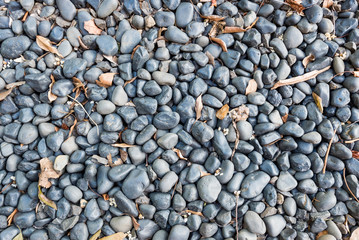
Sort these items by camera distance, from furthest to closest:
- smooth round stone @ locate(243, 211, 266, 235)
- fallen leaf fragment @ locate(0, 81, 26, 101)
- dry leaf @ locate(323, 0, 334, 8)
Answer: dry leaf @ locate(323, 0, 334, 8) < fallen leaf fragment @ locate(0, 81, 26, 101) < smooth round stone @ locate(243, 211, 266, 235)

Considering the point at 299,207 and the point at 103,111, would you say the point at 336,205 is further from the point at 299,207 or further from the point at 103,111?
the point at 103,111

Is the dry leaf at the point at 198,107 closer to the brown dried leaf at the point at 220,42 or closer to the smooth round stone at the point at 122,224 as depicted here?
the brown dried leaf at the point at 220,42

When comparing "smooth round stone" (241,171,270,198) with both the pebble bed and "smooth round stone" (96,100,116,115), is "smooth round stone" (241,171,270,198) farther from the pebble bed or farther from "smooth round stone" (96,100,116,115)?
"smooth round stone" (96,100,116,115)

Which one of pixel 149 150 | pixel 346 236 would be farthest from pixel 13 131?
pixel 346 236

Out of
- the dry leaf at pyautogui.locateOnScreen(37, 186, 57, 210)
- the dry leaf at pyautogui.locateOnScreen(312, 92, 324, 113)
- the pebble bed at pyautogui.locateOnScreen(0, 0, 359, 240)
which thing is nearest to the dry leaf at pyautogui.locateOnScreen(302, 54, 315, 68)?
the pebble bed at pyautogui.locateOnScreen(0, 0, 359, 240)

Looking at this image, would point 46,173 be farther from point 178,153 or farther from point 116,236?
point 178,153

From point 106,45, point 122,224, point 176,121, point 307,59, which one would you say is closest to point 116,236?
point 122,224
